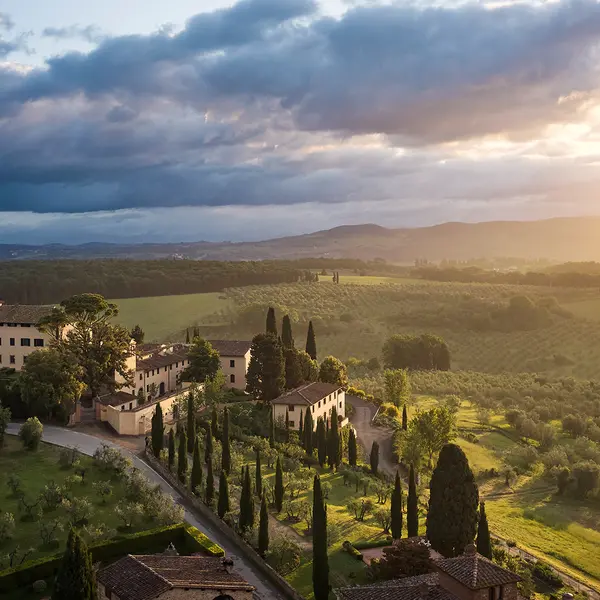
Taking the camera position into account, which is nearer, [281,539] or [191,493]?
[281,539]

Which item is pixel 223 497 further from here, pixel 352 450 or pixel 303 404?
pixel 303 404

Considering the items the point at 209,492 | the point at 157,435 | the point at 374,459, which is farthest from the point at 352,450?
the point at 209,492

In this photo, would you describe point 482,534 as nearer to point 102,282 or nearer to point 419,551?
point 419,551

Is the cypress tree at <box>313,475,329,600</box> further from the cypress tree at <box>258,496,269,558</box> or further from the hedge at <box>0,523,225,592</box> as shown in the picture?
the hedge at <box>0,523,225,592</box>

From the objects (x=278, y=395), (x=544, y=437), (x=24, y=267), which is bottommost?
(x=544, y=437)

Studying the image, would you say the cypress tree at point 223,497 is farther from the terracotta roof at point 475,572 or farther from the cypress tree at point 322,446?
the terracotta roof at point 475,572

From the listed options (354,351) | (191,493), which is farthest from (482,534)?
(354,351)

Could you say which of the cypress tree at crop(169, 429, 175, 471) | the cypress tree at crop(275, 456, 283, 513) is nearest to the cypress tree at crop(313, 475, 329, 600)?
the cypress tree at crop(275, 456, 283, 513)
